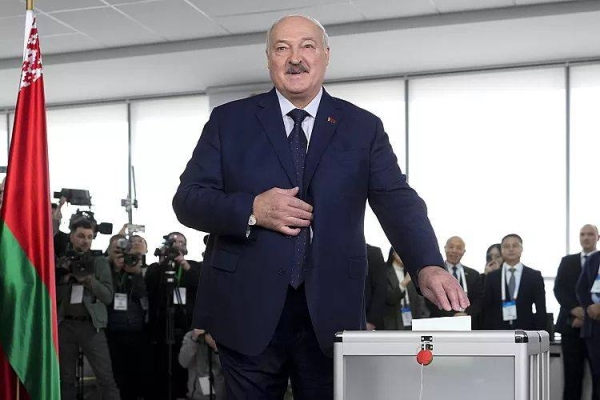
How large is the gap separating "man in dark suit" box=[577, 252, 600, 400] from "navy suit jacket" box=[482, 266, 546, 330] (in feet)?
1.23

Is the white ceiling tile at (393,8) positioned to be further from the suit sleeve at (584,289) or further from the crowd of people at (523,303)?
the suit sleeve at (584,289)

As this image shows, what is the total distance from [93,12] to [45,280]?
18.2 feet

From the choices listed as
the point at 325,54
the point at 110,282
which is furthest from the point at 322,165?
the point at 110,282

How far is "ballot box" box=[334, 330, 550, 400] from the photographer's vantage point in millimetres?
1508

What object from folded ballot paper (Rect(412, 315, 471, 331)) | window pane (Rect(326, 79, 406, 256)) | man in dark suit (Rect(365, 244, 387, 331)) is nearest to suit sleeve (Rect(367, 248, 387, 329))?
man in dark suit (Rect(365, 244, 387, 331))

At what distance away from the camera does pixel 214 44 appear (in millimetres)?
8219

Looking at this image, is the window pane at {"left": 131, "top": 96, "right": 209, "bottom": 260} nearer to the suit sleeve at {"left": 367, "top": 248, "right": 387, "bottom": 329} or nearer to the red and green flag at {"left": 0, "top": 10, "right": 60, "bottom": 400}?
the suit sleeve at {"left": 367, "top": 248, "right": 387, "bottom": 329}

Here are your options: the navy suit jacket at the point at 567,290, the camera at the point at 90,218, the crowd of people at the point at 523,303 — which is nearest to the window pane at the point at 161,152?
the camera at the point at 90,218

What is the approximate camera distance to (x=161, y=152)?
10.3 m

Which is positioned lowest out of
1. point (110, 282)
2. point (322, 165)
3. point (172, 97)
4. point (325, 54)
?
point (110, 282)

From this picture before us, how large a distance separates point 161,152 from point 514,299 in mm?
4866

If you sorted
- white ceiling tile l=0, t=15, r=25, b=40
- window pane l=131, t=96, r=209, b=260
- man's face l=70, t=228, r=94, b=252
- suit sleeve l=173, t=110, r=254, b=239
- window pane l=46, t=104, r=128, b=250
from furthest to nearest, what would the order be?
window pane l=46, t=104, r=128, b=250
window pane l=131, t=96, r=209, b=260
white ceiling tile l=0, t=15, r=25, b=40
man's face l=70, t=228, r=94, b=252
suit sleeve l=173, t=110, r=254, b=239

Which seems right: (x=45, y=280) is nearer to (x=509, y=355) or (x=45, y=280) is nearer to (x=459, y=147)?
(x=509, y=355)

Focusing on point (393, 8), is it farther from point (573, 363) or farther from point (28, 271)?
point (28, 271)
